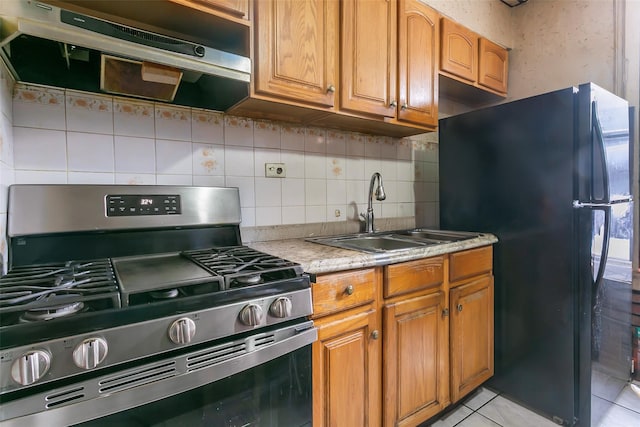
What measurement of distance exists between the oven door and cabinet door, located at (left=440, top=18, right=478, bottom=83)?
1.71m

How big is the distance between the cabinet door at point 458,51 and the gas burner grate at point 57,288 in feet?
6.27

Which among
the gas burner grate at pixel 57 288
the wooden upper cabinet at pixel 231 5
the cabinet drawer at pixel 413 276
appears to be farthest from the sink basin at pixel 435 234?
the gas burner grate at pixel 57 288

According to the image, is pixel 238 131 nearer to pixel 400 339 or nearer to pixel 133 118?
pixel 133 118

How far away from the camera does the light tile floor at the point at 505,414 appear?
153cm

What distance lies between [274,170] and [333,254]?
0.60 metres

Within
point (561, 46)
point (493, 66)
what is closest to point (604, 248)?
point (493, 66)

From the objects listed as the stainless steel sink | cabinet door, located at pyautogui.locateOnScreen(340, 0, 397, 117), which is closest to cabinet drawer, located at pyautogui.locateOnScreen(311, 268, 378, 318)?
the stainless steel sink

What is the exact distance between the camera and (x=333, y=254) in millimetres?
1201

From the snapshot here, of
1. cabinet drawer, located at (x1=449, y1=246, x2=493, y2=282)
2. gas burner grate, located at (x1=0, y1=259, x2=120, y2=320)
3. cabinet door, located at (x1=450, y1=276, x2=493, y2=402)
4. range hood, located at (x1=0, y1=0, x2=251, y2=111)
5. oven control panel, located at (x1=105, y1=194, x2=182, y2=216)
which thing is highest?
range hood, located at (x1=0, y1=0, x2=251, y2=111)

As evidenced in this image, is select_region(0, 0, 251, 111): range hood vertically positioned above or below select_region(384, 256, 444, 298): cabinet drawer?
above

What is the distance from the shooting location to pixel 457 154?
6.33ft

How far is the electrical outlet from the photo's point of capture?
156cm

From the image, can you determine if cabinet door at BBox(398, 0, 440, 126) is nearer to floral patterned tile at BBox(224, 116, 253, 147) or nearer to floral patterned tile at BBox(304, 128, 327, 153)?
floral patterned tile at BBox(304, 128, 327, 153)

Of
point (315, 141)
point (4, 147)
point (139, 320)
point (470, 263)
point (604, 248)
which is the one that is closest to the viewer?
point (139, 320)
